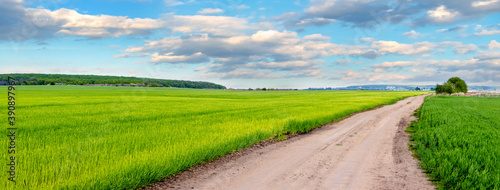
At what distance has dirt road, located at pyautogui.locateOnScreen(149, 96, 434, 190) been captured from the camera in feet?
26.7

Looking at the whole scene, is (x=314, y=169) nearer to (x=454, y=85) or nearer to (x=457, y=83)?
(x=454, y=85)

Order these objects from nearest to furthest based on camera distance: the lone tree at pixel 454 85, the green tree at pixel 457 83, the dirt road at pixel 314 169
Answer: the dirt road at pixel 314 169, the lone tree at pixel 454 85, the green tree at pixel 457 83

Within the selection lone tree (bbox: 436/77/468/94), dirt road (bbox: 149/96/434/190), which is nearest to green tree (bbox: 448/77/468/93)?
lone tree (bbox: 436/77/468/94)

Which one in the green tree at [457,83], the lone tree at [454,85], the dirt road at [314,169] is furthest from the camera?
the green tree at [457,83]

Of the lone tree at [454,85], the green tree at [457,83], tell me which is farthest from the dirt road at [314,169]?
the green tree at [457,83]

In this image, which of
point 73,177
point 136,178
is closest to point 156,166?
point 136,178

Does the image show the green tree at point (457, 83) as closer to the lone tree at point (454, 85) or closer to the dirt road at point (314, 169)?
the lone tree at point (454, 85)

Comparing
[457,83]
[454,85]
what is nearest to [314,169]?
[454,85]

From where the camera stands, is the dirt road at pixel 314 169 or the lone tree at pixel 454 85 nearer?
the dirt road at pixel 314 169

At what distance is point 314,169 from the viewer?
31.3ft

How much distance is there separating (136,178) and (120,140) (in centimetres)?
491

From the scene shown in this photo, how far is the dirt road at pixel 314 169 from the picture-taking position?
8.15 meters

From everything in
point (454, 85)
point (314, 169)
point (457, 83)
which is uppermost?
point (457, 83)

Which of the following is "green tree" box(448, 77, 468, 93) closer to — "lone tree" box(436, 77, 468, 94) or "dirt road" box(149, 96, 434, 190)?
"lone tree" box(436, 77, 468, 94)
